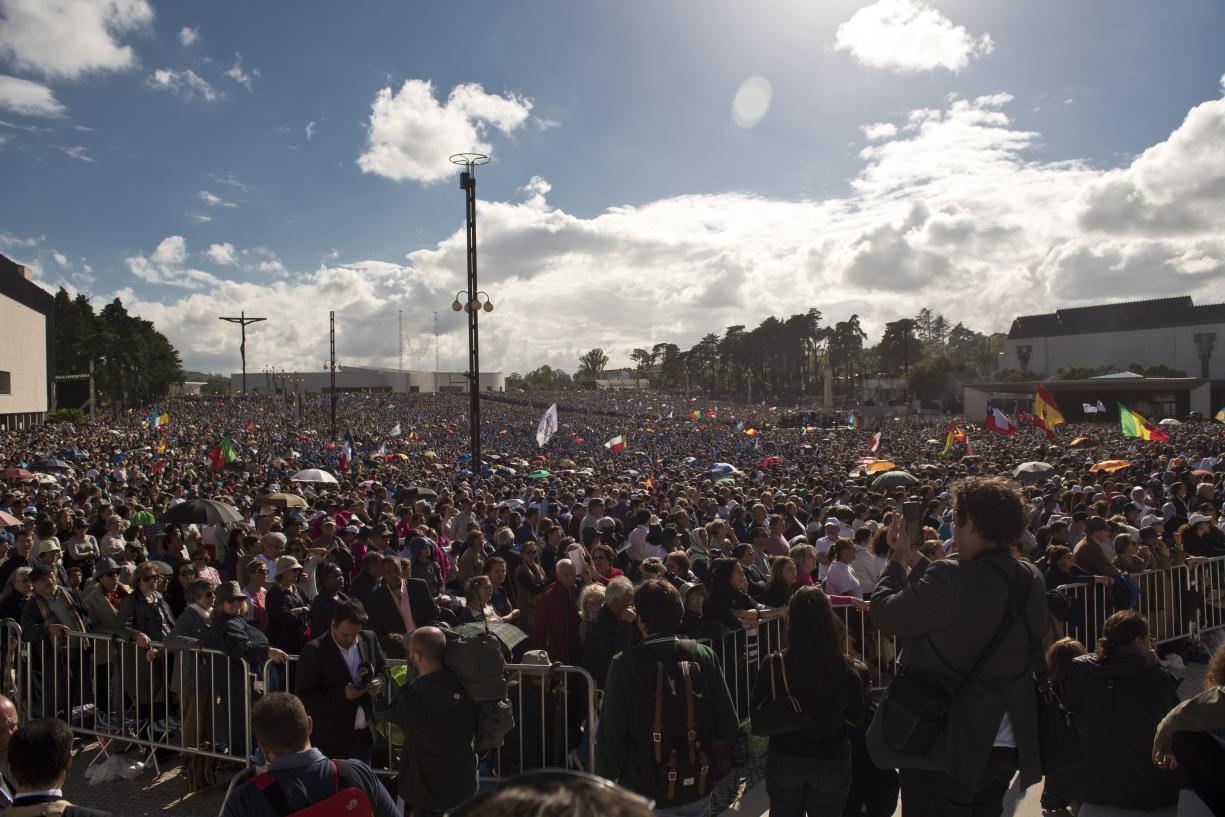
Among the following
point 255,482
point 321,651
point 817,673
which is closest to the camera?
point 817,673

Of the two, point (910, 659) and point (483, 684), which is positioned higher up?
point (910, 659)

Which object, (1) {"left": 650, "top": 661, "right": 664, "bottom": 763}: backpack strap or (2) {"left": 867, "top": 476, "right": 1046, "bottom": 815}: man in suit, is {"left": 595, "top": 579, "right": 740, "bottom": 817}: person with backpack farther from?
(2) {"left": 867, "top": 476, "right": 1046, "bottom": 815}: man in suit

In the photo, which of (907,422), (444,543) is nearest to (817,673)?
(444,543)

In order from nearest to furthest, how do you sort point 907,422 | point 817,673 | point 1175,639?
1. point 817,673
2. point 1175,639
3. point 907,422

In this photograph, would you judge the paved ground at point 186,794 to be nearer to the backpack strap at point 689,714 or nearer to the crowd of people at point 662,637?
the crowd of people at point 662,637

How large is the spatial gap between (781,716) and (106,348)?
84049mm

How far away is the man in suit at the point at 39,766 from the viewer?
99.5 inches

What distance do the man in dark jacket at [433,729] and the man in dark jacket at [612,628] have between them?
1215mm

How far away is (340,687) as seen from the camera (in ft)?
14.7

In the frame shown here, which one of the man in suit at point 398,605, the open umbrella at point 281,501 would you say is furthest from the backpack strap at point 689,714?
the open umbrella at point 281,501

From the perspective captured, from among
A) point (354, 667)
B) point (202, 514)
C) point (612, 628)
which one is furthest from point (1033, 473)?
point (354, 667)

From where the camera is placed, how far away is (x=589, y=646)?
15.3ft

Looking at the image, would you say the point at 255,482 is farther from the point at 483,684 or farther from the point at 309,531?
Answer: the point at 483,684

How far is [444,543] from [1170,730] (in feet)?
29.1
